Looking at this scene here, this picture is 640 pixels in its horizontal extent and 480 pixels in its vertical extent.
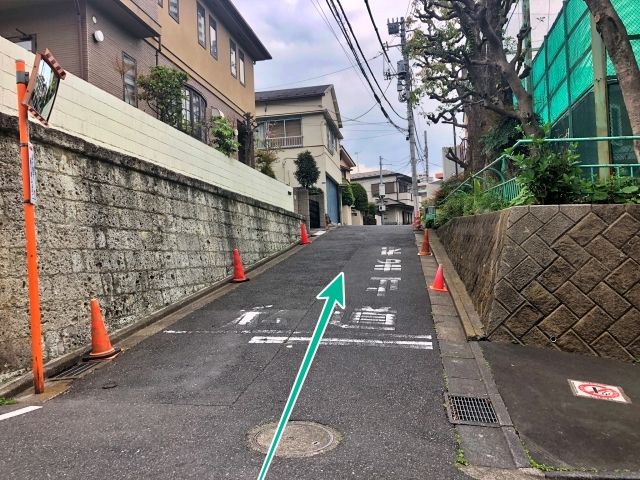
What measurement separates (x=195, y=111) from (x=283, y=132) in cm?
1343

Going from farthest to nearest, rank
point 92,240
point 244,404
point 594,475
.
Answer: point 92,240, point 244,404, point 594,475

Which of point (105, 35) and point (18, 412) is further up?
point (105, 35)

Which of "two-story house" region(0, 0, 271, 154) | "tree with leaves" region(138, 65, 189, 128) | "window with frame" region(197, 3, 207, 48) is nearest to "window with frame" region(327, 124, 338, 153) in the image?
"two-story house" region(0, 0, 271, 154)

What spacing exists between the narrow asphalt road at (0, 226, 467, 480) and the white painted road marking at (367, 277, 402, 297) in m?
1.04

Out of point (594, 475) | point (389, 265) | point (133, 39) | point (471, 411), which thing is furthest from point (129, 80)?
point (594, 475)

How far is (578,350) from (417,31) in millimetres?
12388

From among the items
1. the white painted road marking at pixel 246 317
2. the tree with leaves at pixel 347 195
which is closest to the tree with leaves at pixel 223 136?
the white painted road marking at pixel 246 317

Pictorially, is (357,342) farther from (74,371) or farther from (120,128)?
(120,128)

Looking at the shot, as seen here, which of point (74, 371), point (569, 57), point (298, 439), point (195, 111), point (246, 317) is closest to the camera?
point (298, 439)

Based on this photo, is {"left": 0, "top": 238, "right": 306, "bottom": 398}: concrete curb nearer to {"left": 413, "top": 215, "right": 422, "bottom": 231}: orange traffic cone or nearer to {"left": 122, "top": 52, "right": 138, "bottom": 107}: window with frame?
{"left": 122, "top": 52, "right": 138, "bottom": 107}: window with frame

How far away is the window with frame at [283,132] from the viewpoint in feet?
91.8

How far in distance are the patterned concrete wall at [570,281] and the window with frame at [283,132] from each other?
22432 mm

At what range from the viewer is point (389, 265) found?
12438mm

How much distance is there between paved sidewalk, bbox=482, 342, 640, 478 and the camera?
3.59 metres
